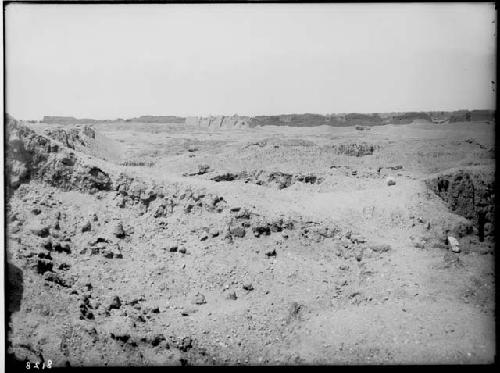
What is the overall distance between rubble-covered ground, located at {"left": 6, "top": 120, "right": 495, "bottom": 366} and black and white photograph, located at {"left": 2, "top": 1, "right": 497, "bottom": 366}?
0.02 m

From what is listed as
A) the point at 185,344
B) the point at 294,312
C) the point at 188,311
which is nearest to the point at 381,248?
the point at 294,312

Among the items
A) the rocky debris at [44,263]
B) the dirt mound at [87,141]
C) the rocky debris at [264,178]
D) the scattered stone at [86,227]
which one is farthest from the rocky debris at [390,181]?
the rocky debris at [44,263]

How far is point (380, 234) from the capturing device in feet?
13.8

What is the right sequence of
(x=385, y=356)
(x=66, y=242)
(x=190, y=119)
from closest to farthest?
(x=385, y=356) → (x=66, y=242) → (x=190, y=119)

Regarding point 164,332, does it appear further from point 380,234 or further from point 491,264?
point 491,264

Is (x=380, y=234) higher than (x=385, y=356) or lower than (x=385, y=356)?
higher

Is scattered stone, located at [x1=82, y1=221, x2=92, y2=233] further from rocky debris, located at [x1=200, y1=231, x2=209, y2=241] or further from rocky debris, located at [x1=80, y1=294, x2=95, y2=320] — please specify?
rocky debris, located at [x1=200, y1=231, x2=209, y2=241]

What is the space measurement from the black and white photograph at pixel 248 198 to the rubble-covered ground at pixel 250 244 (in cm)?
2

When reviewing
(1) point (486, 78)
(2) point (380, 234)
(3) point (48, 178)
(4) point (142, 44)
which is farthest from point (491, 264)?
(3) point (48, 178)

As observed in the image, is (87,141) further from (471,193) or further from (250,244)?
(471,193)

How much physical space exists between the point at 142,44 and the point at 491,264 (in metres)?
3.39

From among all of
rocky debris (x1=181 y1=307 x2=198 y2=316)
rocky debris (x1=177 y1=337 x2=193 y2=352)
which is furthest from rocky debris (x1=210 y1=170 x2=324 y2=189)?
rocky debris (x1=177 y1=337 x2=193 y2=352)

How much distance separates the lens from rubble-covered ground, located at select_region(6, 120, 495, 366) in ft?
12.5

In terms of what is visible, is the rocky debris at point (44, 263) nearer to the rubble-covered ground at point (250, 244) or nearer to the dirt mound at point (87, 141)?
the rubble-covered ground at point (250, 244)
